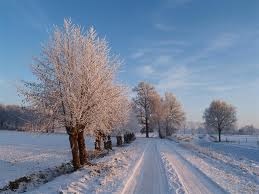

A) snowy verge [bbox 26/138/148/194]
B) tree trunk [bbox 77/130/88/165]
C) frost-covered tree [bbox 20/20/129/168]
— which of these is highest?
frost-covered tree [bbox 20/20/129/168]

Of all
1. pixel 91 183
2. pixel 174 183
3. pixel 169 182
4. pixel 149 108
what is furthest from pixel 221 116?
pixel 91 183

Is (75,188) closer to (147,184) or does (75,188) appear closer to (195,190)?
(147,184)

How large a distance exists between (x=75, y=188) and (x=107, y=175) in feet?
14.4

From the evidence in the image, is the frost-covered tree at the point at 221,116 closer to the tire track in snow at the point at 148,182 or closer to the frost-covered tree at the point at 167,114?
the frost-covered tree at the point at 167,114

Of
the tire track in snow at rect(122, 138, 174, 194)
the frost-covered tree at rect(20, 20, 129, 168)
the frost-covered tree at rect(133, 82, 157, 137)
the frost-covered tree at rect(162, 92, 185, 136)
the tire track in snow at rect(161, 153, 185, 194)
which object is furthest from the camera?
the frost-covered tree at rect(162, 92, 185, 136)

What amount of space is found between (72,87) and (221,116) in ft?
284

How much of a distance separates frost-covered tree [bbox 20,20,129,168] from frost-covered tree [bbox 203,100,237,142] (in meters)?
82.3


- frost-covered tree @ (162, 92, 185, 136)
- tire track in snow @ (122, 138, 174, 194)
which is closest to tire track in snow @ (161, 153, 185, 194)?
tire track in snow @ (122, 138, 174, 194)

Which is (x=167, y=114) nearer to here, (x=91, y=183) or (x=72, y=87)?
(x=72, y=87)

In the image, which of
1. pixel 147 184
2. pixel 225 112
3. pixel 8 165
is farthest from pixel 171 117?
pixel 147 184

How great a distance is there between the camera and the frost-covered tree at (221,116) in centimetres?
10312

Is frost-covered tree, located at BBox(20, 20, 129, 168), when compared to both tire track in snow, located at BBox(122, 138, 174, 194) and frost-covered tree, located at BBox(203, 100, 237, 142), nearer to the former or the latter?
tire track in snow, located at BBox(122, 138, 174, 194)

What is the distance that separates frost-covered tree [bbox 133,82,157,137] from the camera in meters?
98.5

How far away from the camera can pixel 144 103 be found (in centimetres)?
9900
